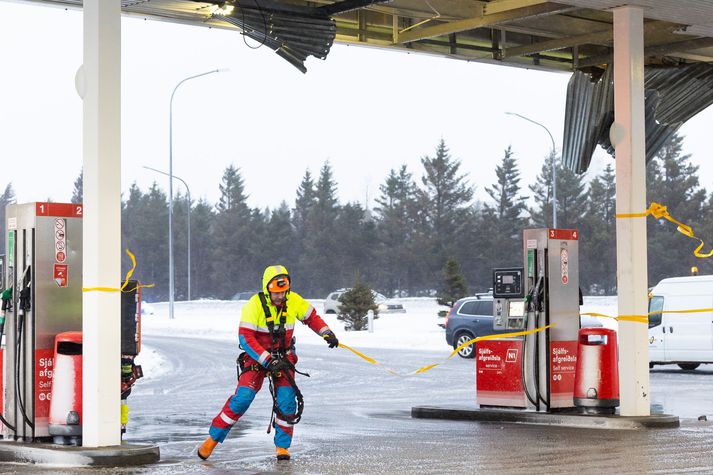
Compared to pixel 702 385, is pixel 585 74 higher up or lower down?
higher up

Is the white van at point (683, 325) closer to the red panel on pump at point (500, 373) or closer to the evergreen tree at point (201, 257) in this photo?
the red panel on pump at point (500, 373)

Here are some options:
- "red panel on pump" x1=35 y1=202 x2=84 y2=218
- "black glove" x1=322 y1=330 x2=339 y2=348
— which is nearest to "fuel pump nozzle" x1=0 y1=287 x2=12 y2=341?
"red panel on pump" x1=35 y1=202 x2=84 y2=218

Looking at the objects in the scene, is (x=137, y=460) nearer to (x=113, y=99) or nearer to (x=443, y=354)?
(x=113, y=99)

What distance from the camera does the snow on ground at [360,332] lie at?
39250 millimetres

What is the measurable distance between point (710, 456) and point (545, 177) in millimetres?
75844

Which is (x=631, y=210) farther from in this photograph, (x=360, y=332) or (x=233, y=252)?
(x=233, y=252)

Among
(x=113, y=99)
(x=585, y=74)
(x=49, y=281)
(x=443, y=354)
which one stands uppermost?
(x=585, y=74)

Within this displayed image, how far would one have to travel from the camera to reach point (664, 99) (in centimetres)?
1814

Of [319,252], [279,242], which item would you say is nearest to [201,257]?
[279,242]

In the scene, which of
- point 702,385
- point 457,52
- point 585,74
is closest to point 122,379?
point 457,52

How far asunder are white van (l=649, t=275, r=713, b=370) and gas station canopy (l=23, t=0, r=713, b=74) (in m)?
8.31

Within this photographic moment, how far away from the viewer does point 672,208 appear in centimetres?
7638

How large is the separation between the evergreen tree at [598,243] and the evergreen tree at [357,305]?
1243 inches

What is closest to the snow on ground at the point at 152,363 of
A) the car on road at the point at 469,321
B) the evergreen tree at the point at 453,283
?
the car on road at the point at 469,321
